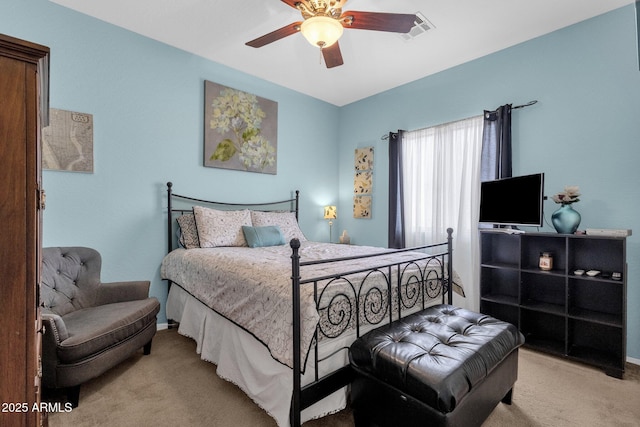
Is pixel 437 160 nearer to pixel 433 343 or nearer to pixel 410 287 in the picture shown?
pixel 410 287

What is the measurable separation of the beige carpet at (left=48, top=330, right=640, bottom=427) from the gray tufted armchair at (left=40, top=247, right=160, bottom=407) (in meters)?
0.17

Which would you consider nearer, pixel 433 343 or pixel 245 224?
pixel 433 343

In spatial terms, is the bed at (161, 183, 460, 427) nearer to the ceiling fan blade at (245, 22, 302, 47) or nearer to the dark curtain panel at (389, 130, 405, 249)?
the dark curtain panel at (389, 130, 405, 249)

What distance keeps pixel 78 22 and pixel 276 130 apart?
2.14 metres

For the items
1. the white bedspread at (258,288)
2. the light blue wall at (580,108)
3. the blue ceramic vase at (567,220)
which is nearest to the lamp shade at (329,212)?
the white bedspread at (258,288)

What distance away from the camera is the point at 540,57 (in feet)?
9.45

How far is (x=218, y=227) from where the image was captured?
122 inches

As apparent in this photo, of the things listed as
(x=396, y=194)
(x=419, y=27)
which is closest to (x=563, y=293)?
(x=396, y=194)

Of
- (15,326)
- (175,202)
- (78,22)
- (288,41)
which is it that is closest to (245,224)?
(175,202)

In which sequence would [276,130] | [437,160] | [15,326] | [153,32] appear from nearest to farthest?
[15,326]
[153,32]
[437,160]
[276,130]

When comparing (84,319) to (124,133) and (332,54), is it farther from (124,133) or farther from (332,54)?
(332,54)

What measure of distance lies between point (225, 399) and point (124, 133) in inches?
98.4

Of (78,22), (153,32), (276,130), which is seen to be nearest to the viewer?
(78,22)

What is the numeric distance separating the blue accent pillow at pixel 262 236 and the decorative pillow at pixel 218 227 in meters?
0.09
